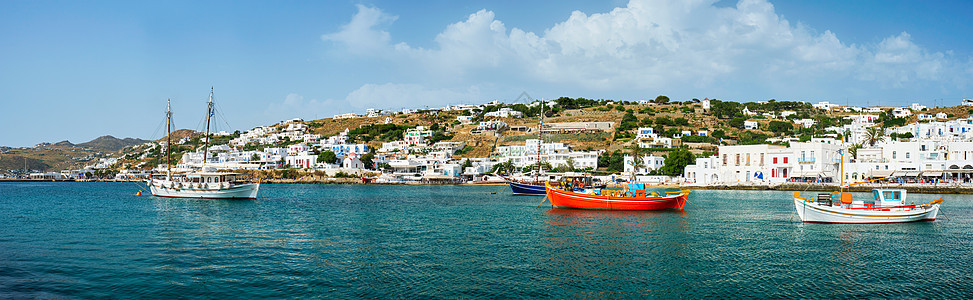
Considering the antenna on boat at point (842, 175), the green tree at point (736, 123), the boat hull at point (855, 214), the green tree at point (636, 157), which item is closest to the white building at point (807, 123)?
the green tree at point (736, 123)

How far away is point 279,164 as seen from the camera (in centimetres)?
9769

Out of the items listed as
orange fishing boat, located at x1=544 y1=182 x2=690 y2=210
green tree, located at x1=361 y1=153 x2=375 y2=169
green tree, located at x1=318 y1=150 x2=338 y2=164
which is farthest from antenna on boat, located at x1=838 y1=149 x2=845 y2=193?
green tree, located at x1=318 y1=150 x2=338 y2=164

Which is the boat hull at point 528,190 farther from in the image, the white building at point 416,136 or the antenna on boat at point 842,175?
the white building at point 416,136

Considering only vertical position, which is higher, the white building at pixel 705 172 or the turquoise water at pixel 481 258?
the white building at pixel 705 172

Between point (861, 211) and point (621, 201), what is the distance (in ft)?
34.6

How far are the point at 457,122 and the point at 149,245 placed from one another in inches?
4534

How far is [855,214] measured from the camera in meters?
22.9

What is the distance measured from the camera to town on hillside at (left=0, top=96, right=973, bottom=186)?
192ft

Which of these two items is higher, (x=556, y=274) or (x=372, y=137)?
(x=372, y=137)

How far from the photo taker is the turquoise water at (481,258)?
12.1 meters

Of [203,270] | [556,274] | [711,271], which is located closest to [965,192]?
[711,271]

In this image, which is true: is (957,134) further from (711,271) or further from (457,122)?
(457,122)

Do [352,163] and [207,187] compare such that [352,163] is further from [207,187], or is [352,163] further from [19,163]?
[19,163]

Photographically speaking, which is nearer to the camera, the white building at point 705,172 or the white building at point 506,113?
the white building at point 705,172
